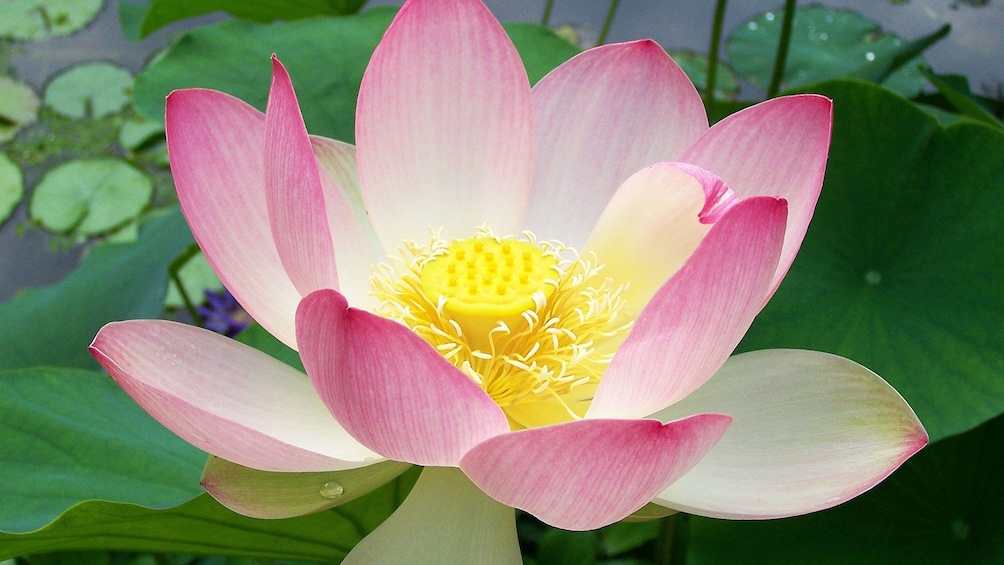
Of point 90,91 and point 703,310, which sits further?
point 90,91

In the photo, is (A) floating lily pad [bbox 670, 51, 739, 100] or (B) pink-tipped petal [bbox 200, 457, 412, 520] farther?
(A) floating lily pad [bbox 670, 51, 739, 100]

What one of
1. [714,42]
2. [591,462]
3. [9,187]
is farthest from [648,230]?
[9,187]

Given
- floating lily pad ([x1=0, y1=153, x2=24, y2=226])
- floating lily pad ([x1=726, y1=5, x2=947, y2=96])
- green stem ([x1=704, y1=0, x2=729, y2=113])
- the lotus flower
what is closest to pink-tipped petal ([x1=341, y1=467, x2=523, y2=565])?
the lotus flower

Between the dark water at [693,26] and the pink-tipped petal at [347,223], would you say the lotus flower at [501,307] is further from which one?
the dark water at [693,26]

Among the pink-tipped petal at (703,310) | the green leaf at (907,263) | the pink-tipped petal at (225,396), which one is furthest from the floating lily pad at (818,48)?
the pink-tipped petal at (225,396)

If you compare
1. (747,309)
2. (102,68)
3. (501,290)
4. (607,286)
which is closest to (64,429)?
(501,290)

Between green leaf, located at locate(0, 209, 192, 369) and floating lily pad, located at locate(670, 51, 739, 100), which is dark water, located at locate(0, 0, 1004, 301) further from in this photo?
green leaf, located at locate(0, 209, 192, 369)

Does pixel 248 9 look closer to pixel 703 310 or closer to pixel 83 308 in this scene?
pixel 83 308
